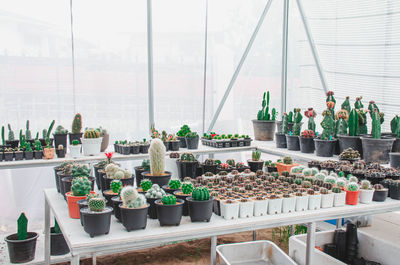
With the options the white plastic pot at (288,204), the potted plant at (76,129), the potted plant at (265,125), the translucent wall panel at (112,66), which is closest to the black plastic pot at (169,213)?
the white plastic pot at (288,204)

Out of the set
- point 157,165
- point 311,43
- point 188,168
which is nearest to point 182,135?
point 188,168

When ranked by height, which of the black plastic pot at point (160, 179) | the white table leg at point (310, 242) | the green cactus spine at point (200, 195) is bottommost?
the white table leg at point (310, 242)

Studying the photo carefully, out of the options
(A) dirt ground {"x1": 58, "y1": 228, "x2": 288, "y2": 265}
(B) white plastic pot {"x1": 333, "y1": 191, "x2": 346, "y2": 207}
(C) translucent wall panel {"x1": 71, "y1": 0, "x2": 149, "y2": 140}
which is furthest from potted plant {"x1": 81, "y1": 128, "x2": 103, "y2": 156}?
(B) white plastic pot {"x1": 333, "y1": 191, "x2": 346, "y2": 207}

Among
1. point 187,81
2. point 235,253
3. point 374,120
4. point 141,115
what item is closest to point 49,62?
point 141,115

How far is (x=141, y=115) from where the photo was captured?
4.86 meters

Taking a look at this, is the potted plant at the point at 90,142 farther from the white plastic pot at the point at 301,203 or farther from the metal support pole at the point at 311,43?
the metal support pole at the point at 311,43

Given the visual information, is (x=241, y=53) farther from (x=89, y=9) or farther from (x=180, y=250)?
(x=180, y=250)

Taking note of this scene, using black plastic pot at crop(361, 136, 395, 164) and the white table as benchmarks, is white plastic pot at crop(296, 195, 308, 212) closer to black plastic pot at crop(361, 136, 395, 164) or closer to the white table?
the white table

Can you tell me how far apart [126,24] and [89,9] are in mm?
457

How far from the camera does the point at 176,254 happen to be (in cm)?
411

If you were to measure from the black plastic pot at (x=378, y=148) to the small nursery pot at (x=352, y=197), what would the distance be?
1.14 m

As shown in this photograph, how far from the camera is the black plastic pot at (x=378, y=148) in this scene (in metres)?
3.33

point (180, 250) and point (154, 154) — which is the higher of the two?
point (154, 154)

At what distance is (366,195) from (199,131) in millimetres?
3124
